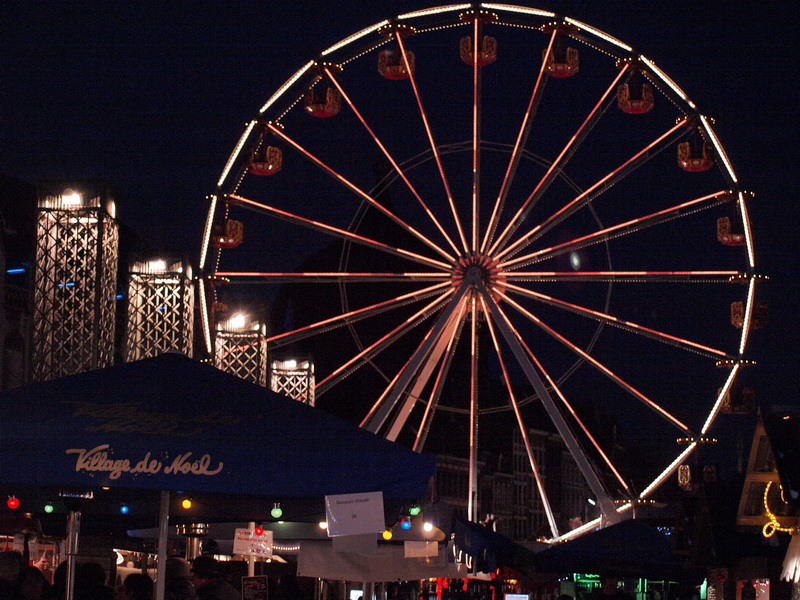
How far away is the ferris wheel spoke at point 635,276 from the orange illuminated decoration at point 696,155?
233 cm

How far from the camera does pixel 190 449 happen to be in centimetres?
825

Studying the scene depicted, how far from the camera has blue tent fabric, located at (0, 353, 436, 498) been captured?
26.8ft

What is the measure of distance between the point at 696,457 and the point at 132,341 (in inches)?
515

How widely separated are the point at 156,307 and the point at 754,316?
42.2 feet

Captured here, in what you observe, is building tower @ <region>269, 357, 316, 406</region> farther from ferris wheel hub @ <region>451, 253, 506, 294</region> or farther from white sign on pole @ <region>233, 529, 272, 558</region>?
white sign on pole @ <region>233, 529, 272, 558</region>

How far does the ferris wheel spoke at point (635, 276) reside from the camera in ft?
99.0

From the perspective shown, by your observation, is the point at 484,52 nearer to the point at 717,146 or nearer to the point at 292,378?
the point at 717,146

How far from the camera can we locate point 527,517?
133 metres

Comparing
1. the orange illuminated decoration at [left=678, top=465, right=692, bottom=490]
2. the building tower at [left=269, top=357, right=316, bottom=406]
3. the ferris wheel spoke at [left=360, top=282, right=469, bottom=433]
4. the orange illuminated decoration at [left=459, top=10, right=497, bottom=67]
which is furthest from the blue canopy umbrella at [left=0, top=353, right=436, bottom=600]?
the building tower at [left=269, top=357, right=316, bottom=406]

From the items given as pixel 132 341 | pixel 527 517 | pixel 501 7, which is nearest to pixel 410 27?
pixel 501 7

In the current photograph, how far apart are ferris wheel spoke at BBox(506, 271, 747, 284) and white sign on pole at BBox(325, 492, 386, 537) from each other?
21.9 m

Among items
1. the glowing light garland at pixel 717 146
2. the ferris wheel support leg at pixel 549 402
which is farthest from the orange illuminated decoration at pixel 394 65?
the glowing light garland at pixel 717 146

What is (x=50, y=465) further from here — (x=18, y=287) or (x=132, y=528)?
(x=18, y=287)

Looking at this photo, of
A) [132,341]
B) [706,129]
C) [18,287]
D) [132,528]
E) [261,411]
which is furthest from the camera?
[18,287]
